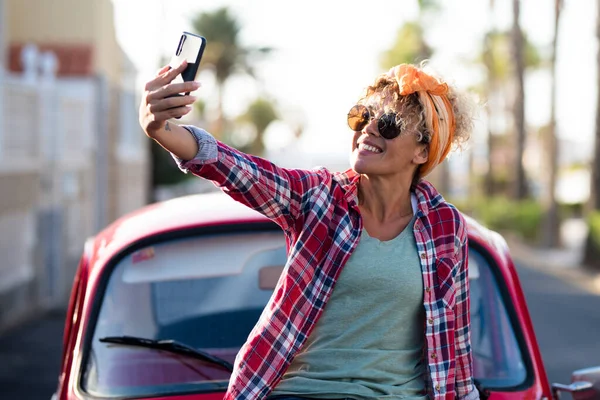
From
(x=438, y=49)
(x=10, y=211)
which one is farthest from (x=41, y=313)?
(x=438, y=49)

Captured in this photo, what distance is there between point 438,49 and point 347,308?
167 feet

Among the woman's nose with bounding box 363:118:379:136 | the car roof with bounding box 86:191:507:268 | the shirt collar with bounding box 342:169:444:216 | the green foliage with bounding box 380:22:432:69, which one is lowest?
the car roof with bounding box 86:191:507:268

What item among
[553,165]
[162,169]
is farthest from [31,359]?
[162,169]

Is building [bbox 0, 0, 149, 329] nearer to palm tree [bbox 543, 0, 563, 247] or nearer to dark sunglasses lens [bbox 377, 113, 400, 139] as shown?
dark sunglasses lens [bbox 377, 113, 400, 139]

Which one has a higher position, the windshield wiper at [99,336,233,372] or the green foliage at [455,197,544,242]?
the windshield wiper at [99,336,233,372]

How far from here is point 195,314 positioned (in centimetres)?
353

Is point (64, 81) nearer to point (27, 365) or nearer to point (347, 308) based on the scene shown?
point (27, 365)

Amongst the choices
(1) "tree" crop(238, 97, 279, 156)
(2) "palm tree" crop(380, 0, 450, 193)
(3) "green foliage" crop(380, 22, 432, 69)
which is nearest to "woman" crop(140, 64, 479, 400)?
(2) "palm tree" crop(380, 0, 450, 193)

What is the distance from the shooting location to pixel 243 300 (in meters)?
3.56

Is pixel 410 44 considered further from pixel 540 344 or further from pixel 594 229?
pixel 540 344

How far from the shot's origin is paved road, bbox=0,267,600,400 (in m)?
8.88

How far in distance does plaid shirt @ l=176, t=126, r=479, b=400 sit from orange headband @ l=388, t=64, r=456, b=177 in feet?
0.73

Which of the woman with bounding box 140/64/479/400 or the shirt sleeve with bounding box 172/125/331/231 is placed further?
the woman with bounding box 140/64/479/400

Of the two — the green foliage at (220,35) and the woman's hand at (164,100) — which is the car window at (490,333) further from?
the green foliage at (220,35)
